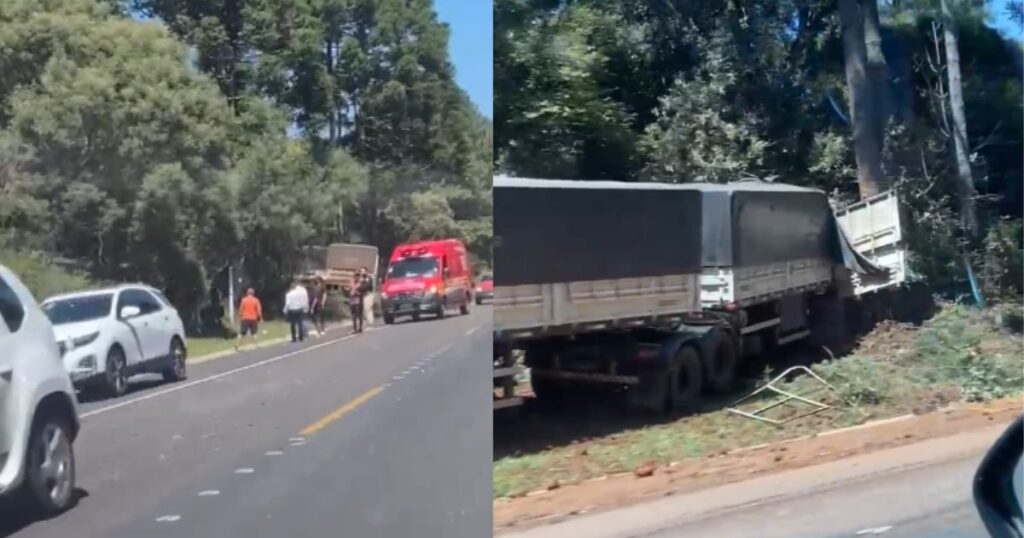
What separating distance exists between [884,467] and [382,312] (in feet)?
6.22

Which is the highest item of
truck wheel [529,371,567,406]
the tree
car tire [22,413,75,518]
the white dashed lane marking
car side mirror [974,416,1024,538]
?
the tree

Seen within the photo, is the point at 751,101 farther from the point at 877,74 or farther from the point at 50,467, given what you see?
the point at 50,467

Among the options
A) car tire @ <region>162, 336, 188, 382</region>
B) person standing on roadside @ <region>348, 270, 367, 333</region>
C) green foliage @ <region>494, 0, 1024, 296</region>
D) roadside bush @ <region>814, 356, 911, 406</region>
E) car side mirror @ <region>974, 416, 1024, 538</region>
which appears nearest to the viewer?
car tire @ <region>162, 336, 188, 382</region>

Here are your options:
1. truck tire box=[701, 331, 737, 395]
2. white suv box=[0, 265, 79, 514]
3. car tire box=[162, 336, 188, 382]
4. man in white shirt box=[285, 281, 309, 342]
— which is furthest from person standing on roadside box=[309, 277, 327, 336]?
truck tire box=[701, 331, 737, 395]

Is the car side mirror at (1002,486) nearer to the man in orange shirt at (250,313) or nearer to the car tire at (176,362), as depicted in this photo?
the man in orange shirt at (250,313)

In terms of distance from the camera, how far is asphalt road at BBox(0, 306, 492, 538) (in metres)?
3.86

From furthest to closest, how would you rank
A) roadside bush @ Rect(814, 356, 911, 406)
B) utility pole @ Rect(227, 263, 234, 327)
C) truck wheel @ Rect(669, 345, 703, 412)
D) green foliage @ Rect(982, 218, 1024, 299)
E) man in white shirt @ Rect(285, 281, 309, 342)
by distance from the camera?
green foliage @ Rect(982, 218, 1024, 299) → roadside bush @ Rect(814, 356, 911, 406) → truck wheel @ Rect(669, 345, 703, 412) → man in white shirt @ Rect(285, 281, 309, 342) → utility pole @ Rect(227, 263, 234, 327)

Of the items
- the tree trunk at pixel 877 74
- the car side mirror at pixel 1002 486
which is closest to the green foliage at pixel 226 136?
the tree trunk at pixel 877 74

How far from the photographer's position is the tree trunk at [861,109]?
16.5 ft

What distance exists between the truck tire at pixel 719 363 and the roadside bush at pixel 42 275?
210 centimetres

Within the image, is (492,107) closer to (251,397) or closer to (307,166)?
(307,166)

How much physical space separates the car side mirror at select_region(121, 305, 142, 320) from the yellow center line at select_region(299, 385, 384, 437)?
64 cm

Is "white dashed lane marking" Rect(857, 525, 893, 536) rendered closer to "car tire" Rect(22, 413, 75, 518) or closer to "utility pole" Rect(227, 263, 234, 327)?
"utility pole" Rect(227, 263, 234, 327)

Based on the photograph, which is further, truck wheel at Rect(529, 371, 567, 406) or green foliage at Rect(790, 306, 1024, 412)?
green foliage at Rect(790, 306, 1024, 412)
